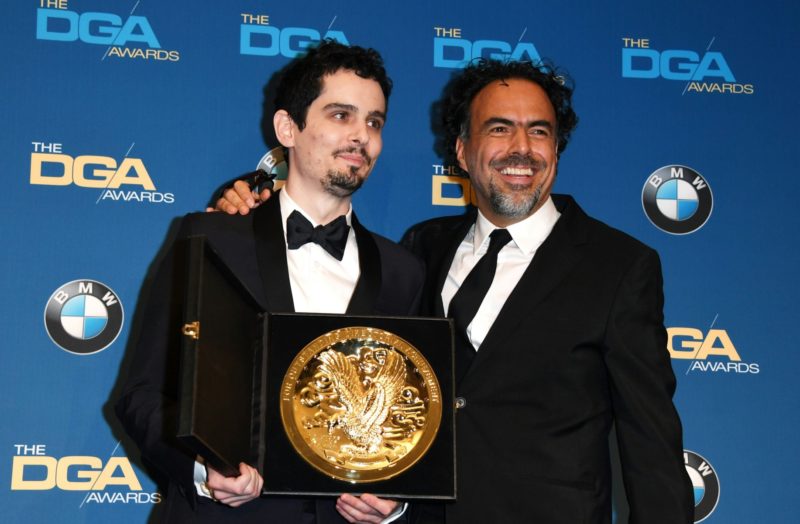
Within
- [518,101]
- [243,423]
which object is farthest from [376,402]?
[518,101]

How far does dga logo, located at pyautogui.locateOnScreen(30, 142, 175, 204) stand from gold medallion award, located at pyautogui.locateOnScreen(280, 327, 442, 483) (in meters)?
1.25

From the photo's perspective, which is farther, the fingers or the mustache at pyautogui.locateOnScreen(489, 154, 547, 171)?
the mustache at pyautogui.locateOnScreen(489, 154, 547, 171)

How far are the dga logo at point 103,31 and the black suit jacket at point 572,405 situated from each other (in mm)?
1509

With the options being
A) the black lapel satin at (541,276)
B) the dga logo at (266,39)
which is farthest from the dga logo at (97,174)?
the black lapel satin at (541,276)

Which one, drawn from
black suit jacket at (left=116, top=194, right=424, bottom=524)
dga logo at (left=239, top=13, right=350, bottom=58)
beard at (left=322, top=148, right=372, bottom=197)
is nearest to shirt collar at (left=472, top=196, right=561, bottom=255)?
black suit jacket at (left=116, top=194, right=424, bottom=524)

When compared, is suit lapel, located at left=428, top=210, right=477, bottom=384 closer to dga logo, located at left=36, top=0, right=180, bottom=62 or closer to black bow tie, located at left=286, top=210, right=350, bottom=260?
black bow tie, located at left=286, top=210, right=350, bottom=260

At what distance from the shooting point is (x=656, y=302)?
229cm

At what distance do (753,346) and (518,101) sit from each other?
1.25 metres

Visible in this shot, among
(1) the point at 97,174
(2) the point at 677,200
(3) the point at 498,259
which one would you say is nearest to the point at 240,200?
(3) the point at 498,259

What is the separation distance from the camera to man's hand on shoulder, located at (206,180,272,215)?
7.58 ft

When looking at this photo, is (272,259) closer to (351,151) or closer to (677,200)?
(351,151)

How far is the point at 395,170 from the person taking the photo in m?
3.13

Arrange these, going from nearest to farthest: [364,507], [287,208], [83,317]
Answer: [364,507] < [287,208] < [83,317]

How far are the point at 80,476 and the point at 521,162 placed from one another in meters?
1.59
